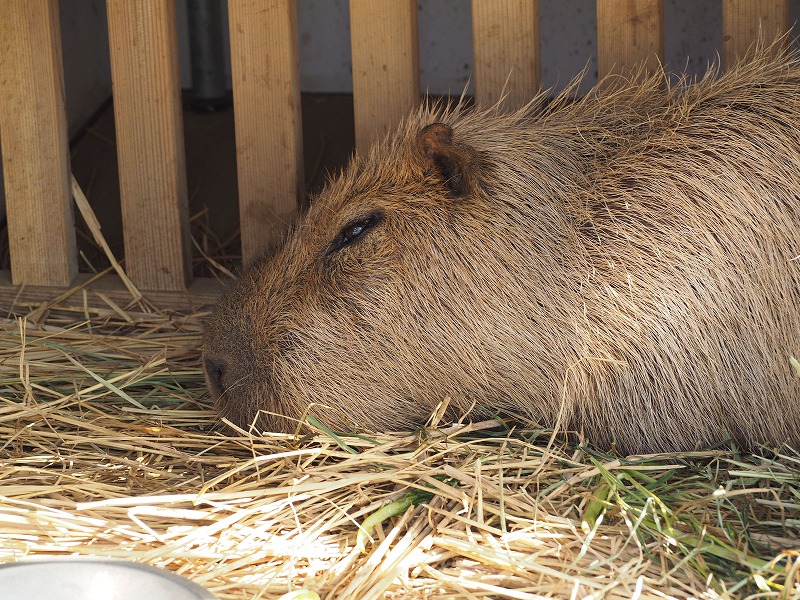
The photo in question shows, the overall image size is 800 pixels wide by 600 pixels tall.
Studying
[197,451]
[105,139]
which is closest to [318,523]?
[197,451]

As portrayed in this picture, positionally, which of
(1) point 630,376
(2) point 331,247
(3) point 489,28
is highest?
(3) point 489,28

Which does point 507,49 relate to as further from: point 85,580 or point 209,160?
point 85,580

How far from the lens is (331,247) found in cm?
381

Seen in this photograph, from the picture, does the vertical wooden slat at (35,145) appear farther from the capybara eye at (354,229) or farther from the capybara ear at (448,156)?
the capybara ear at (448,156)

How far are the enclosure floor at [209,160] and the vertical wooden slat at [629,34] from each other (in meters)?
1.97

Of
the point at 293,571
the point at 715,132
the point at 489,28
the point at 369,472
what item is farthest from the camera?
Answer: the point at 489,28

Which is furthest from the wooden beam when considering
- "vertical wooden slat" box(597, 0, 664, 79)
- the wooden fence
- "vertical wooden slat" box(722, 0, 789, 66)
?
"vertical wooden slat" box(722, 0, 789, 66)

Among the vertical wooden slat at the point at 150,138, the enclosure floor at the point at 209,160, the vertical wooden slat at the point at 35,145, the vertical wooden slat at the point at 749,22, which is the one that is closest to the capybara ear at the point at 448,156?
the vertical wooden slat at the point at 749,22

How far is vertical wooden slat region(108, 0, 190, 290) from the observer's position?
470 centimetres

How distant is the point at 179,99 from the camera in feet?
15.9

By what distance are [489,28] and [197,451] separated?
2016 mm

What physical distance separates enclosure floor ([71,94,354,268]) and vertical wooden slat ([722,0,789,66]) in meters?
2.34

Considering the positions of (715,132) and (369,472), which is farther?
(715,132)

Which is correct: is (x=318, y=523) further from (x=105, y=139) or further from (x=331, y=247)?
(x=105, y=139)
